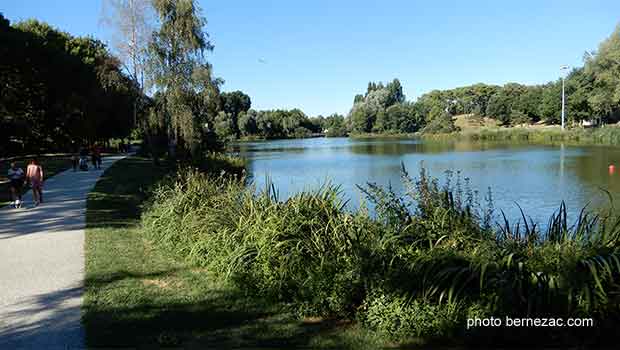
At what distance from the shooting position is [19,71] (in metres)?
33.2

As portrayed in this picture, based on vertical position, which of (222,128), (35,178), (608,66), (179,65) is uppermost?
(608,66)

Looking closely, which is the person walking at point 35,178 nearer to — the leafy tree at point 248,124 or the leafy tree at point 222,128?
the leafy tree at point 222,128

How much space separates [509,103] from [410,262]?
109540 mm

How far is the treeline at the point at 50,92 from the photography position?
1234 inches

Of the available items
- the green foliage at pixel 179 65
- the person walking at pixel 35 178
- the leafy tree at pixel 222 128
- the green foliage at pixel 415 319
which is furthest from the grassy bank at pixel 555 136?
the green foliage at pixel 415 319

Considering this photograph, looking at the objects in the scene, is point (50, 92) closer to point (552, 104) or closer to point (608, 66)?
point (608, 66)

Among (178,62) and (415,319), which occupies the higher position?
(178,62)

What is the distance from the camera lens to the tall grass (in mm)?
4605

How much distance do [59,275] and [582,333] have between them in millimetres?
6316

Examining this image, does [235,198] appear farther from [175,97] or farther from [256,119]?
[256,119]

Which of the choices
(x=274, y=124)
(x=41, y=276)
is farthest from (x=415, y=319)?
(x=274, y=124)

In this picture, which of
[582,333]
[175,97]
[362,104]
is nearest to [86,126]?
[175,97]

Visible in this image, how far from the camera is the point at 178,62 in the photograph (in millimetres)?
24828

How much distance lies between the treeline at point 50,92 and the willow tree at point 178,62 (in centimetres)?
210
